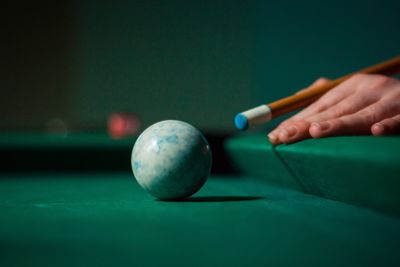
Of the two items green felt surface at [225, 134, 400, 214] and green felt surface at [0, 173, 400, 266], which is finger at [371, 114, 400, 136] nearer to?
green felt surface at [225, 134, 400, 214]

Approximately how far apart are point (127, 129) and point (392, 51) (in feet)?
9.78

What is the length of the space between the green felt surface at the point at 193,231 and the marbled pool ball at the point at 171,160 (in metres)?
0.06

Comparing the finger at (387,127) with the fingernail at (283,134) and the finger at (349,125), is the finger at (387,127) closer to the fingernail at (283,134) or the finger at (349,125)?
the finger at (349,125)

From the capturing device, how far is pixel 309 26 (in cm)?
469

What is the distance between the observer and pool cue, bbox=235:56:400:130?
7.70ft

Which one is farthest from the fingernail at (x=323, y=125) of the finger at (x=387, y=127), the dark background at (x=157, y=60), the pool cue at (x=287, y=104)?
the dark background at (x=157, y=60)

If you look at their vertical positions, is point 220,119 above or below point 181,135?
below

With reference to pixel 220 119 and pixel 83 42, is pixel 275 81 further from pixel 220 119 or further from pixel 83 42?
pixel 83 42

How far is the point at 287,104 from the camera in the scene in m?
2.51

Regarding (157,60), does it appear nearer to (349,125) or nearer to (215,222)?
(349,125)

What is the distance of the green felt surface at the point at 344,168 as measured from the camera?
149cm

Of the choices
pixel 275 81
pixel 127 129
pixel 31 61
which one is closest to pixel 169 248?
pixel 275 81

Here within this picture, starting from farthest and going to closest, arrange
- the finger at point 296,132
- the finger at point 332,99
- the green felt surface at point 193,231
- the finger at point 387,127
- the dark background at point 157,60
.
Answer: the dark background at point 157,60
the finger at point 332,99
the finger at point 296,132
the finger at point 387,127
the green felt surface at point 193,231

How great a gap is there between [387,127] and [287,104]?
27.4 inches
